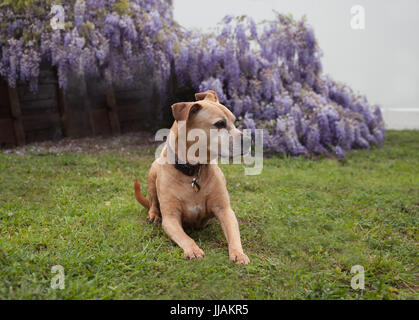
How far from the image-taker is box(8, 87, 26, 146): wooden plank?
7.31 metres

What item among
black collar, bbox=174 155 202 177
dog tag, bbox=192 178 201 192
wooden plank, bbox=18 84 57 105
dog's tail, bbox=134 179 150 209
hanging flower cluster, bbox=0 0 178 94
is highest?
hanging flower cluster, bbox=0 0 178 94

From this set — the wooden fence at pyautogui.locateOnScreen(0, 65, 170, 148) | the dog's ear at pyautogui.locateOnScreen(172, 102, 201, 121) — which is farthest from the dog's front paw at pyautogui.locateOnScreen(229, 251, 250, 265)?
the wooden fence at pyautogui.locateOnScreen(0, 65, 170, 148)

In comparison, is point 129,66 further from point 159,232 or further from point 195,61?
point 159,232

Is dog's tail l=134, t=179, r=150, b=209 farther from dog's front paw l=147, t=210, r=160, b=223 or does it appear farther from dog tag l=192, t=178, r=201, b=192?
dog tag l=192, t=178, r=201, b=192

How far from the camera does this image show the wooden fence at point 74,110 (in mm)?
7402

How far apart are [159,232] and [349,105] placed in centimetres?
685

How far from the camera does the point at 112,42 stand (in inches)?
295

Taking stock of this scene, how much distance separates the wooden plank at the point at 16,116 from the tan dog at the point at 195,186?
5.70 meters

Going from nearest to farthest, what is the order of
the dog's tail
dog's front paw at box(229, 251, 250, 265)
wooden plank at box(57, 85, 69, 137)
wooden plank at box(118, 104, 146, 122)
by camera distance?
dog's front paw at box(229, 251, 250, 265) → the dog's tail → wooden plank at box(57, 85, 69, 137) → wooden plank at box(118, 104, 146, 122)

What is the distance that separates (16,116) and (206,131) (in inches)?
245

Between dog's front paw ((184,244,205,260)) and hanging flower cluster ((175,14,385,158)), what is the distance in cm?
459

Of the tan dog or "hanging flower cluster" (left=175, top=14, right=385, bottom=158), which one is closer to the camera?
the tan dog

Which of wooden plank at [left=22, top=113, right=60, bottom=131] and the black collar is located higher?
wooden plank at [left=22, top=113, right=60, bottom=131]
